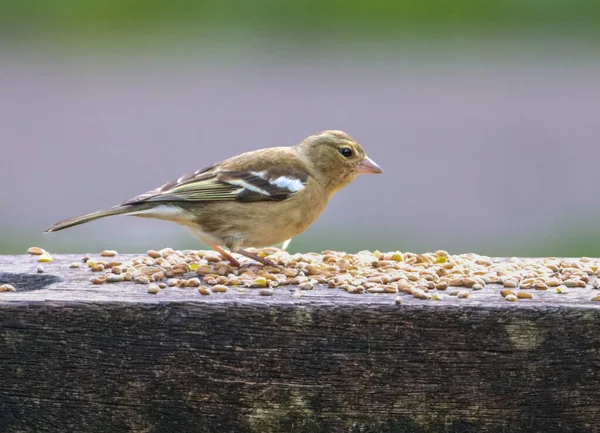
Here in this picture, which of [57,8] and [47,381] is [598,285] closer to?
[47,381]

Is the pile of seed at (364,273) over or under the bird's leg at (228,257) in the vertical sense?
under

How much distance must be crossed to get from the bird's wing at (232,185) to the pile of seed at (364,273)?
14.8 inches

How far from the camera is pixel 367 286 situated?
11.5ft

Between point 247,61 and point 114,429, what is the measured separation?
39.3 feet

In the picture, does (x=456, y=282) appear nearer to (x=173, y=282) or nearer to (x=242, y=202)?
(x=173, y=282)

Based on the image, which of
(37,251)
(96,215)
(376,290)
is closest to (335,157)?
(96,215)

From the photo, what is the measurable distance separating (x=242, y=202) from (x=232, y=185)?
0.41ft

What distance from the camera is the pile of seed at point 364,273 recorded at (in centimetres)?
352

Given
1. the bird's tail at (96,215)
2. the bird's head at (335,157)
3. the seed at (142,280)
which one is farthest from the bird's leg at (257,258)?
the bird's head at (335,157)

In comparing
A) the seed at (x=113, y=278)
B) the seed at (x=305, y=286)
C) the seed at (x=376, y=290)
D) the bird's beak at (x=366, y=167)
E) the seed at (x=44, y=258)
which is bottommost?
the seed at (x=376, y=290)

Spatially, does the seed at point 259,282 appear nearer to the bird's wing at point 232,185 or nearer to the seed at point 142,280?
the seed at point 142,280

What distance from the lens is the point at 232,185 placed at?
16.3 ft

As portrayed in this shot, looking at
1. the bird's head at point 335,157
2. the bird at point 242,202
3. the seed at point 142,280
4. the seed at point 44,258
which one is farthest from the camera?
the bird's head at point 335,157

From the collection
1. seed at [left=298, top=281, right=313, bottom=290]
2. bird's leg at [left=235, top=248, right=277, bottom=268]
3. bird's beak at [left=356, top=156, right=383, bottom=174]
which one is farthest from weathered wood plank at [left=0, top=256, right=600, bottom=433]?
bird's beak at [left=356, top=156, right=383, bottom=174]
